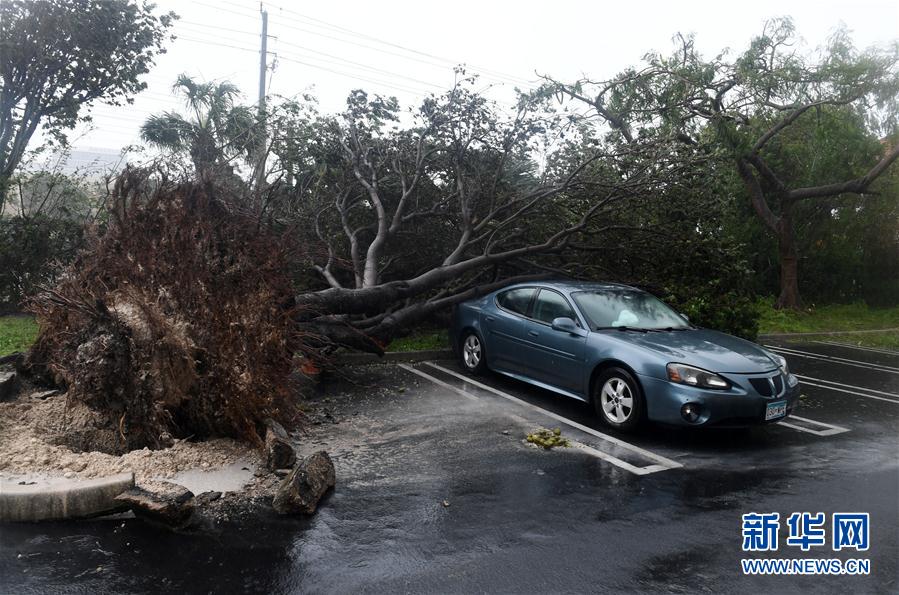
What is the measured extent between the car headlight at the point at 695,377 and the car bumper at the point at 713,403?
5cm

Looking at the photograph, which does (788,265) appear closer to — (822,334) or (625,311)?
(822,334)

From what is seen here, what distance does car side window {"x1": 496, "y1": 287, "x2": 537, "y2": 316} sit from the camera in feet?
26.4

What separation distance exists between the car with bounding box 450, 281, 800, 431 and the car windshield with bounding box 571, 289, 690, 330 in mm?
13

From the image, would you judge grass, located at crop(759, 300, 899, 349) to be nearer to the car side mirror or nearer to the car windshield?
the car windshield

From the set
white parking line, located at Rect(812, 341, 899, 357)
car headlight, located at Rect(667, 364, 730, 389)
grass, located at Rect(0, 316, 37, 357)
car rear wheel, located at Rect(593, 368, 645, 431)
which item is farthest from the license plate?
white parking line, located at Rect(812, 341, 899, 357)

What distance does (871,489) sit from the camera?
16.4 ft

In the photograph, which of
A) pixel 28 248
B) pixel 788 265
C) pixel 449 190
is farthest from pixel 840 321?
pixel 28 248

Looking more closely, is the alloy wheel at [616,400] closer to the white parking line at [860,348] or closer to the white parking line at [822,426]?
the white parking line at [822,426]

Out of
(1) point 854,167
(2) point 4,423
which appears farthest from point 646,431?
→ (1) point 854,167

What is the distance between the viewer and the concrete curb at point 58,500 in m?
4.17

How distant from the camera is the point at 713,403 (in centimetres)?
579

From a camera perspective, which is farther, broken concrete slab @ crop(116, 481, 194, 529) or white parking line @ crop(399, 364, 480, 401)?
white parking line @ crop(399, 364, 480, 401)

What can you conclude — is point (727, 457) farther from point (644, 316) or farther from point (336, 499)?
point (336, 499)

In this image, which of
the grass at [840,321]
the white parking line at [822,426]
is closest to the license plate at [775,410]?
the white parking line at [822,426]
